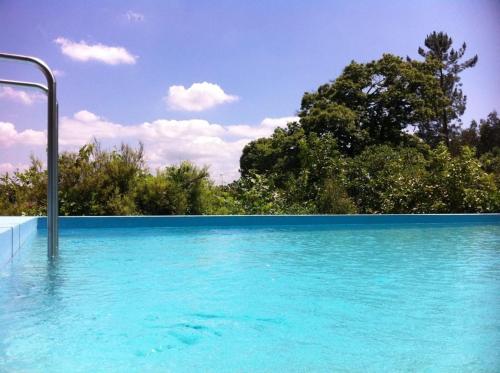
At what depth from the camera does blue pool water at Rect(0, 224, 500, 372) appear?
2309mm

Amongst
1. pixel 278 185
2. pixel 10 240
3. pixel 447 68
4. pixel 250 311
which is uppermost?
pixel 447 68

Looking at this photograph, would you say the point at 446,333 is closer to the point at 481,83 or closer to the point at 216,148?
→ the point at 481,83

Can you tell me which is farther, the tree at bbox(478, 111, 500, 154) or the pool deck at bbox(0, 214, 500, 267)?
the tree at bbox(478, 111, 500, 154)

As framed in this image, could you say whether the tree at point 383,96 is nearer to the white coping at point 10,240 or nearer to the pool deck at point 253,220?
the pool deck at point 253,220

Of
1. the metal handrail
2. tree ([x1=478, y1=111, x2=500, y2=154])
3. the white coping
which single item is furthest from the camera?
tree ([x1=478, y1=111, x2=500, y2=154])

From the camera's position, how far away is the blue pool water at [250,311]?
2309mm

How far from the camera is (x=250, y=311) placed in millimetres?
3232

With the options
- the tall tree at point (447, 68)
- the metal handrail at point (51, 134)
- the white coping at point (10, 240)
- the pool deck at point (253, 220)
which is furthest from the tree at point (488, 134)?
the metal handrail at point (51, 134)

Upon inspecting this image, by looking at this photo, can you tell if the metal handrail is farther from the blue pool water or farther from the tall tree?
the tall tree

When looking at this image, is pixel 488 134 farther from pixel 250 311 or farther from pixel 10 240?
pixel 250 311

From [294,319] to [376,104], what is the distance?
60.1ft

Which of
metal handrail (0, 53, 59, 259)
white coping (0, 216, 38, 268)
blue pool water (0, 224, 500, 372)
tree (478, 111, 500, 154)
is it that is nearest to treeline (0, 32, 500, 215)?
white coping (0, 216, 38, 268)

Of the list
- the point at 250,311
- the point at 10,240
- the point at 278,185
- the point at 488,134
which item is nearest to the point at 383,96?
the point at 278,185

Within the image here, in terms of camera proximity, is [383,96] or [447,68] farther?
[447,68]
